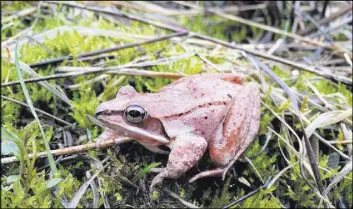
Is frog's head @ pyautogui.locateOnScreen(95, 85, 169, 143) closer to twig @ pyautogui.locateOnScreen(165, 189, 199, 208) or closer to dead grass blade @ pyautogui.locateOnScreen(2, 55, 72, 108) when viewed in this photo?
twig @ pyautogui.locateOnScreen(165, 189, 199, 208)

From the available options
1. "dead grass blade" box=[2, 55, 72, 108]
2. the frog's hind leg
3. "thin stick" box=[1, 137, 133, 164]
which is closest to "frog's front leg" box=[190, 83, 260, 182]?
the frog's hind leg

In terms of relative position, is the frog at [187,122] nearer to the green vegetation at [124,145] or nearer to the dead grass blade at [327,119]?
the green vegetation at [124,145]

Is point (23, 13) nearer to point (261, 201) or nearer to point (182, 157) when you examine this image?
point (182, 157)

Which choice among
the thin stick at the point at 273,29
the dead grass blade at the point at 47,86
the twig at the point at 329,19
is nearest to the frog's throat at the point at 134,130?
the dead grass blade at the point at 47,86

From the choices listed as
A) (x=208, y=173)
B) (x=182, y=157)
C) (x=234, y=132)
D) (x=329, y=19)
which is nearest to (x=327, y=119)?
(x=234, y=132)

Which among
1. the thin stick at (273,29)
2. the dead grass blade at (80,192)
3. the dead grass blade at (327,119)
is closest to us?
the dead grass blade at (80,192)

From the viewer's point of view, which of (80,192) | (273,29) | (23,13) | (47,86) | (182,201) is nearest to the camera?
(80,192)
